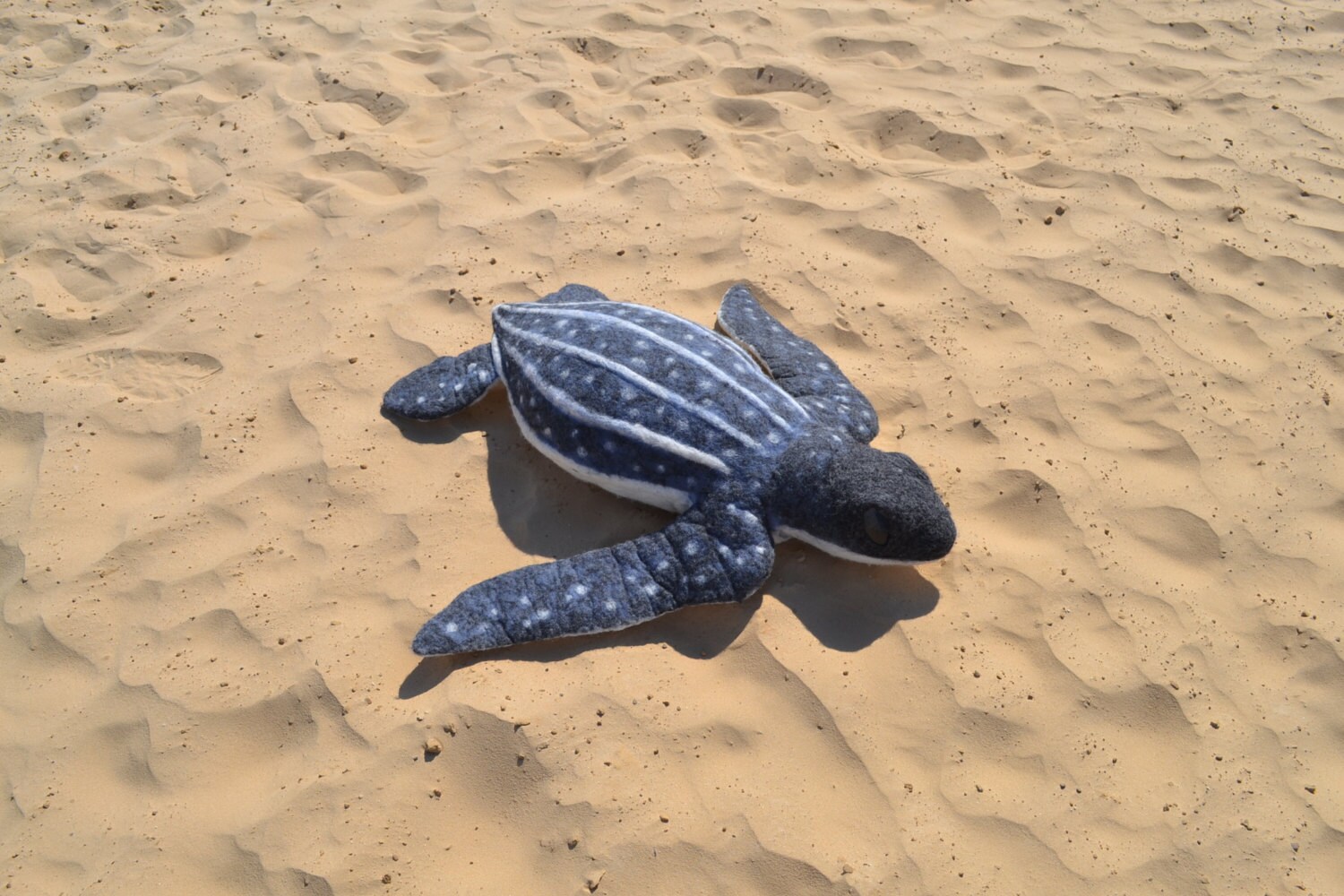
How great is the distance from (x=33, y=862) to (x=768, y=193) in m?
4.88

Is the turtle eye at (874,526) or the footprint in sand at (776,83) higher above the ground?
the footprint in sand at (776,83)

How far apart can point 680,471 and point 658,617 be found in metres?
0.62

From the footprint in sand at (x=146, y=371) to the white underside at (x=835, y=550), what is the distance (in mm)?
3233

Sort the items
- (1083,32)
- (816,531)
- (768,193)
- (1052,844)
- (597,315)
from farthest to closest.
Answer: (1083,32) < (768,193) < (597,315) < (816,531) < (1052,844)

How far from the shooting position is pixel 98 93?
6.28 m

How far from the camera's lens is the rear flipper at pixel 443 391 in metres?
4.11

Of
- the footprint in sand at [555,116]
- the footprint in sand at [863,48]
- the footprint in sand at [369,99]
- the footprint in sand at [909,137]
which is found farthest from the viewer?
the footprint in sand at [863,48]

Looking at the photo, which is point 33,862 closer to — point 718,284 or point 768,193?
point 718,284

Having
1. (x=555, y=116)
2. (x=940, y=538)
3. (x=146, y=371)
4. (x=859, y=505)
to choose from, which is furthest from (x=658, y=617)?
(x=555, y=116)

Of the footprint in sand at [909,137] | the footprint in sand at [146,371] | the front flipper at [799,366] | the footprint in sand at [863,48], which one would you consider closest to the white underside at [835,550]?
the front flipper at [799,366]

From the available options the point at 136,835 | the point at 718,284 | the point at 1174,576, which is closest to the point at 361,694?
the point at 136,835

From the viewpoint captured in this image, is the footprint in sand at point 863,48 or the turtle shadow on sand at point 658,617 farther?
the footprint in sand at point 863,48

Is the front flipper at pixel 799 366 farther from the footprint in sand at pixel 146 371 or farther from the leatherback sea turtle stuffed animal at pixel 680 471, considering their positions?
the footprint in sand at pixel 146 371

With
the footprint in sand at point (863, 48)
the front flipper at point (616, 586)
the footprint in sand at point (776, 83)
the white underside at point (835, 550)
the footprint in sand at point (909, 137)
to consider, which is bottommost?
the front flipper at point (616, 586)
